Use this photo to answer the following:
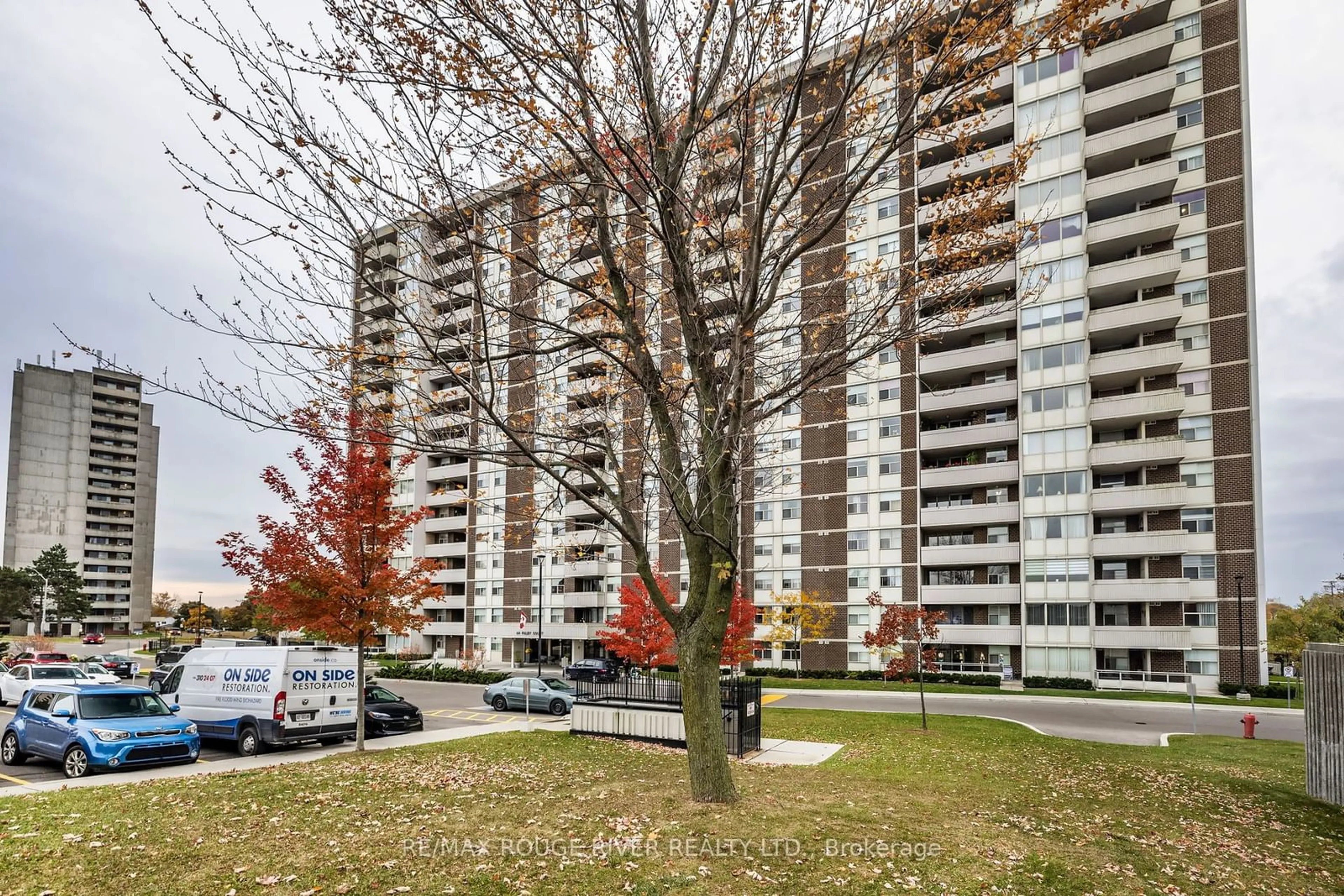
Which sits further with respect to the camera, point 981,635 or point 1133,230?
point 981,635

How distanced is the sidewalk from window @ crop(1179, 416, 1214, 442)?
117ft

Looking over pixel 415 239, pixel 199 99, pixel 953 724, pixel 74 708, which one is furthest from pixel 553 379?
pixel 953 724

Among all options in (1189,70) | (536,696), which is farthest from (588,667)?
(1189,70)

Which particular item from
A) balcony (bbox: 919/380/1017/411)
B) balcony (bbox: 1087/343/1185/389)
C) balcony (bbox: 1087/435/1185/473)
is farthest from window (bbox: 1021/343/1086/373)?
balcony (bbox: 1087/435/1185/473)

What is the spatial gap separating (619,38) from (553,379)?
18.0ft

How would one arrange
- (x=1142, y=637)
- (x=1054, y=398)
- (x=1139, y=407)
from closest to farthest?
(x=1142, y=637) → (x=1139, y=407) → (x=1054, y=398)

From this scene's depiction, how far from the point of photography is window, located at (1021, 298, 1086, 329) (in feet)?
142

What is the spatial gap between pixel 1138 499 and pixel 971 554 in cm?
926

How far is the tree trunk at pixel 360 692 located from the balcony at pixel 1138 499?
3836cm

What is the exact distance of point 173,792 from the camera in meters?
11.0

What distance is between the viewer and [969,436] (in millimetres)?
46156

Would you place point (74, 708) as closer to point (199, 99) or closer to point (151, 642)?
point (199, 99)

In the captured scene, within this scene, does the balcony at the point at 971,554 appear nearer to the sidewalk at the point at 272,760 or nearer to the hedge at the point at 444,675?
the hedge at the point at 444,675

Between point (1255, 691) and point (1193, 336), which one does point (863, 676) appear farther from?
point (1193, 336)
